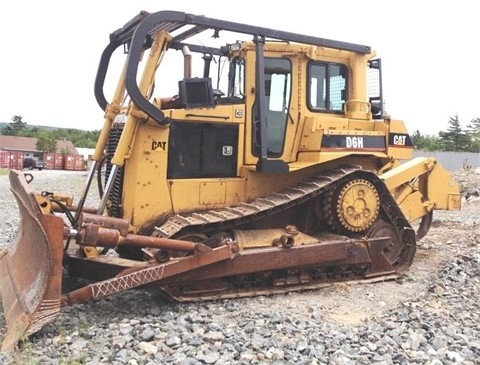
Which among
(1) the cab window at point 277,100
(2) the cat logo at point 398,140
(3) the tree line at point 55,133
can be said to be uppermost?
(3) the tree line at point 55,133

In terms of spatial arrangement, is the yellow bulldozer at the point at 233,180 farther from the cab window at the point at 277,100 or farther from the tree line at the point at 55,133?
the tree line at the point at 55,133

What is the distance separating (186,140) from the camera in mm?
6902

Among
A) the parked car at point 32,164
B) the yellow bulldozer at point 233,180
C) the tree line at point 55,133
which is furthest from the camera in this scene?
the tree line at point 55,133

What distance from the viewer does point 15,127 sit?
114 m

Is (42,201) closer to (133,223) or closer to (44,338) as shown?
(133,223)

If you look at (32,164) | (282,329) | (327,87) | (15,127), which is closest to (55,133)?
(15,127)

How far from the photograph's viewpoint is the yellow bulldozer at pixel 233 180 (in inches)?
244

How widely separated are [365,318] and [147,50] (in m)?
4.14

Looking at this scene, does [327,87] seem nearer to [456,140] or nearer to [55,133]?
[456,140]

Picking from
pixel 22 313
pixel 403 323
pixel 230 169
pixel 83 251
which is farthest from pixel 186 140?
pixel 403 323

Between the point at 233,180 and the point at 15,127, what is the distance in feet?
381

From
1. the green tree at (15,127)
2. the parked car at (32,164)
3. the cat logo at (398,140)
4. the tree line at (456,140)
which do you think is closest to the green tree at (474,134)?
the tree line at (456,140)

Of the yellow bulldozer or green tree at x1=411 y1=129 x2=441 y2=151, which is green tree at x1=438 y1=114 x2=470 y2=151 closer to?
green tree at x1=411 y1=129 x2=441 y2=151

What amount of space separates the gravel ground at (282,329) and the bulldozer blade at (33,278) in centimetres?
18
